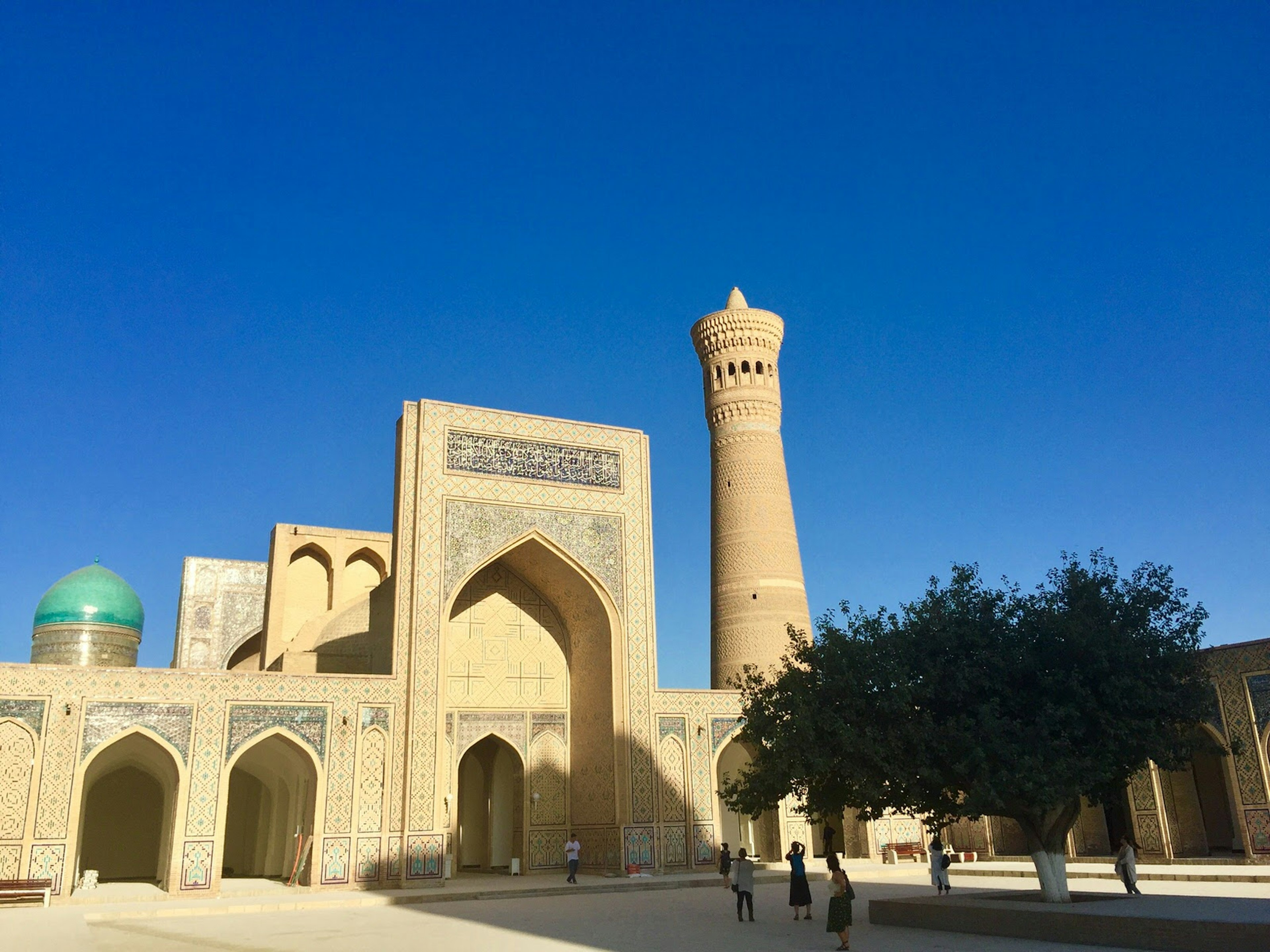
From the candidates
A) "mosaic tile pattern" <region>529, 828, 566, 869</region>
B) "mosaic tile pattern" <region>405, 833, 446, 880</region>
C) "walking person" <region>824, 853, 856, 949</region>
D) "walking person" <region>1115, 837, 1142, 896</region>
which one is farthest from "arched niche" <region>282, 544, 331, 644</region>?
"walking person" <region>1115, 837, 1142, 896</region>

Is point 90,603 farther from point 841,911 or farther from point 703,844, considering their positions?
point 841,911

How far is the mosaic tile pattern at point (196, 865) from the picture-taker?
13.5m

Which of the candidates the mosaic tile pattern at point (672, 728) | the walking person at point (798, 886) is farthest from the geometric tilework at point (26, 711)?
the walking person at point (798, 886)

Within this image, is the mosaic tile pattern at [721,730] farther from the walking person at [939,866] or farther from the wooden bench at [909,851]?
the walking person at [939,866]

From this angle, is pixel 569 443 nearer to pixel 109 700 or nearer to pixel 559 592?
pixel 559 592

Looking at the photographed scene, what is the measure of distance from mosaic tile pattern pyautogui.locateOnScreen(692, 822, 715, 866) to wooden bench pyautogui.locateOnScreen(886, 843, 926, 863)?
171 inches

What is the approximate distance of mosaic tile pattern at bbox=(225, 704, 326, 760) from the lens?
1423 cm

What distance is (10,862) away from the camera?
12.7 metres

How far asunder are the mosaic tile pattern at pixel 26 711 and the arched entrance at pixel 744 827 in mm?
10966

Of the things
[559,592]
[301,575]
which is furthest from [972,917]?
[301,575]

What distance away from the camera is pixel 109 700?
44.5ft

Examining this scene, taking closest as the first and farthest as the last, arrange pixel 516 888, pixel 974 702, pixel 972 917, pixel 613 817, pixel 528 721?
pixel 972 917, pixel 974 702, pixel 516 888, pixel 613 817, pixel 528 721

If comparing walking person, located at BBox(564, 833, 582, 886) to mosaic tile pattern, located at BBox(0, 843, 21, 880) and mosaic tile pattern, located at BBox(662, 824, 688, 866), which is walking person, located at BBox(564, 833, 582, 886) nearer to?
mosaic tile pattern, located at BBox(662, 824, 688, 866)

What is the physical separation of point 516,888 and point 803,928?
216 inches
